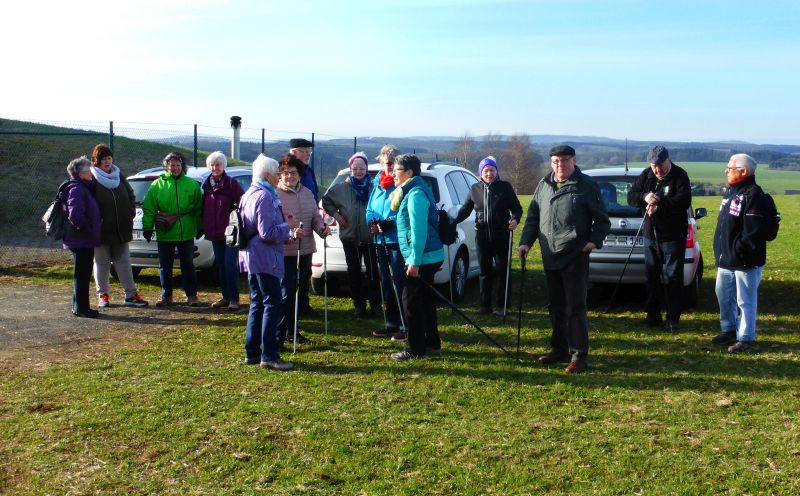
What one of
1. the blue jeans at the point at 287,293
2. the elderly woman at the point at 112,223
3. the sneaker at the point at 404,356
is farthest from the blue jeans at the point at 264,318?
the elderly woman at the point at 112,223

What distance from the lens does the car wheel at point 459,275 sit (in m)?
10.7

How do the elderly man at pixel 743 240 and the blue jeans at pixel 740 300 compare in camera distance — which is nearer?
the elderly man at pixel 743 240

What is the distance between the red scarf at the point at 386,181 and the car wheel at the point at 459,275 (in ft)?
8.57

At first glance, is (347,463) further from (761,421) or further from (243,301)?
(243,301)

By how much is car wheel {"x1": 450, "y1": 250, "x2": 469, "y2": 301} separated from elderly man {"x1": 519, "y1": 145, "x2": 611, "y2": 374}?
3.20 m

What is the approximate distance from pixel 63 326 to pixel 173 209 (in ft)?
6.15

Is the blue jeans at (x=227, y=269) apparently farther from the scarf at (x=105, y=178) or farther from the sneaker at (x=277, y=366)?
the sneaker at (x=277, y=366)

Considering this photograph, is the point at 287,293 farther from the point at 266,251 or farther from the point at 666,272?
the point at 666,272

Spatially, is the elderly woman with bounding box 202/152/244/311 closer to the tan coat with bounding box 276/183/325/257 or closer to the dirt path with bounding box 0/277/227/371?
the dirt path with bounding box 0/277/227/371

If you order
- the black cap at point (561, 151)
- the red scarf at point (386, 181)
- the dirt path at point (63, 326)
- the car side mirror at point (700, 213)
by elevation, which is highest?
the black cap at point (561, 151)

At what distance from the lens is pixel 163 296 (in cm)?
1050

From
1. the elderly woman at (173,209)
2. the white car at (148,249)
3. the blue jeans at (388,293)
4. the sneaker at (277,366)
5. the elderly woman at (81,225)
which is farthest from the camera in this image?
the white car at (148,249)

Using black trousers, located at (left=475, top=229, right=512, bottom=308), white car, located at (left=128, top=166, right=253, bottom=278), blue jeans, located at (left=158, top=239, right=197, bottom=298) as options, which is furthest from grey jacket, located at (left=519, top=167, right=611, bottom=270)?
white car, located at (left=128, top=166, right=253, bottom=278)

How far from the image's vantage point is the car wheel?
10.7m
